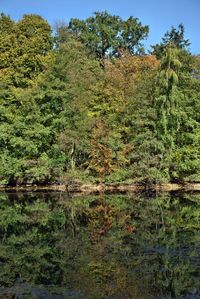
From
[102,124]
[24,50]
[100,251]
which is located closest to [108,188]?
[102,124]

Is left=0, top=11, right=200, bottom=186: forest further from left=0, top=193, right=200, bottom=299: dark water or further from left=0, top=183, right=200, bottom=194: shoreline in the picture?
left=0, top=193, right=200, bottom=299: dark water

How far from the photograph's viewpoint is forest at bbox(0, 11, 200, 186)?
139ft

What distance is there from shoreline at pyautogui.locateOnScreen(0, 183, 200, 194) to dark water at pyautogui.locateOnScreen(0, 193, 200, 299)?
10.4 metres

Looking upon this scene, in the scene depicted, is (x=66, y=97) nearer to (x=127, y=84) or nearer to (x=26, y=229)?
(x=127, y=84)

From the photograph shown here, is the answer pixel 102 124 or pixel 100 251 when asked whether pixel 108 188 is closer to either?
pixel 102 124

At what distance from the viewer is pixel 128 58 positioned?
5266 cm

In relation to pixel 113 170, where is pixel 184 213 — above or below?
below

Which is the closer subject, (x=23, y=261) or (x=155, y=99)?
(x=23, y=261)

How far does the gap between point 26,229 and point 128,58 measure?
3437 cm

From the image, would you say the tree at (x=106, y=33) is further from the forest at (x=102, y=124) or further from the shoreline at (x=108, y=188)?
the shoreline at (x=108, y=188)

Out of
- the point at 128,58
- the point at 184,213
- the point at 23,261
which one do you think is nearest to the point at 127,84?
the point at 128,58

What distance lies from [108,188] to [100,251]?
2492 centimetres

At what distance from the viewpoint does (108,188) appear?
42656 mm

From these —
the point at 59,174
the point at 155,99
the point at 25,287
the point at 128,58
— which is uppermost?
the point at 128,58
